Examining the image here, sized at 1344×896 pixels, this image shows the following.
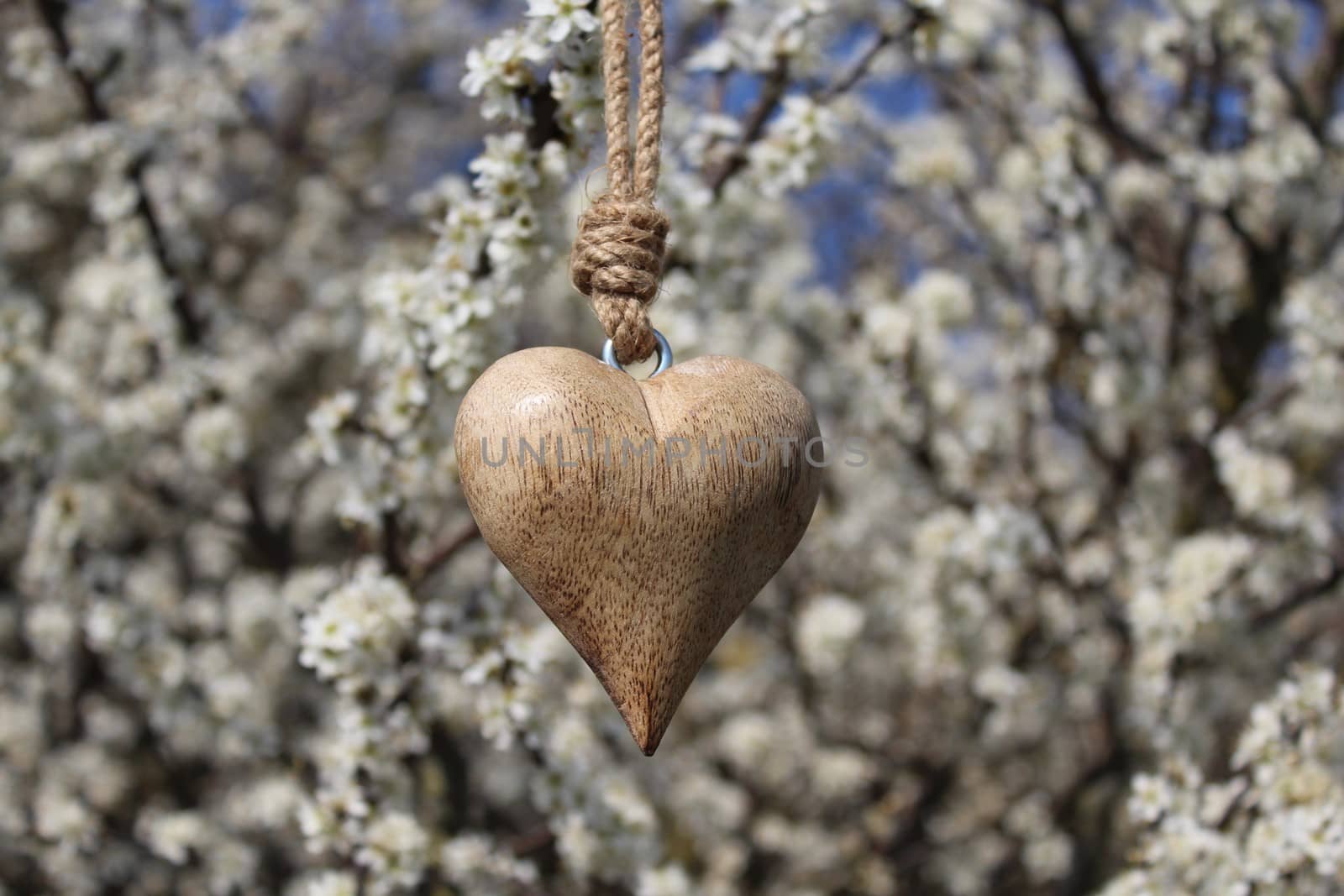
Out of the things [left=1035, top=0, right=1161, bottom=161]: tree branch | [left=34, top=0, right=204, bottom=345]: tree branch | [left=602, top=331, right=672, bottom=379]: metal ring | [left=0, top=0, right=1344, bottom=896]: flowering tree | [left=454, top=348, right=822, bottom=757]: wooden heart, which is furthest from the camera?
[left=1035, top=0, right=1161, bottom=161]: tree branch

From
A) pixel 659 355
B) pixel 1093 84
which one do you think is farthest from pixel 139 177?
pixel 1093 84

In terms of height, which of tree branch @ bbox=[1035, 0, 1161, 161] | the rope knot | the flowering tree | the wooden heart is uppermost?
the rope knot

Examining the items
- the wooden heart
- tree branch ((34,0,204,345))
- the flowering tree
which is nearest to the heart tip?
the wooden heart

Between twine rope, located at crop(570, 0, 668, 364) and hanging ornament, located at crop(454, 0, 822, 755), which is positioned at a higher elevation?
twine rope, located at crop(570, 0, 668, 364)

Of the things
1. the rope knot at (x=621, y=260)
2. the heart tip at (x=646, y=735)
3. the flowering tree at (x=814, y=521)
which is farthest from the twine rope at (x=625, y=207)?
the heart tip at (x=646, y=735)

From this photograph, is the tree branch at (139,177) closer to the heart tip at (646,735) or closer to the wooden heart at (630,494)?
the wooden heart at (630,494)

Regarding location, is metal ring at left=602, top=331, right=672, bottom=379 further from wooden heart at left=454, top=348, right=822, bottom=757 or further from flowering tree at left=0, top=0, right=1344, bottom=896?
flowering tree at left=0, top=0, right=1344, bottom=896

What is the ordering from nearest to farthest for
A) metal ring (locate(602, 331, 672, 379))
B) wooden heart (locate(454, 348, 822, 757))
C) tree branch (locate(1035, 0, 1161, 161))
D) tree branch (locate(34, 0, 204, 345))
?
1. wooden heart (locate(454, 348, 822, 757))
2. metal ring (locate(602, 331, 672, 379))
3. tree branch (locate(34, 0, 204, 345))
4. tree branch (locate(1035, 0, 1161, 161))
